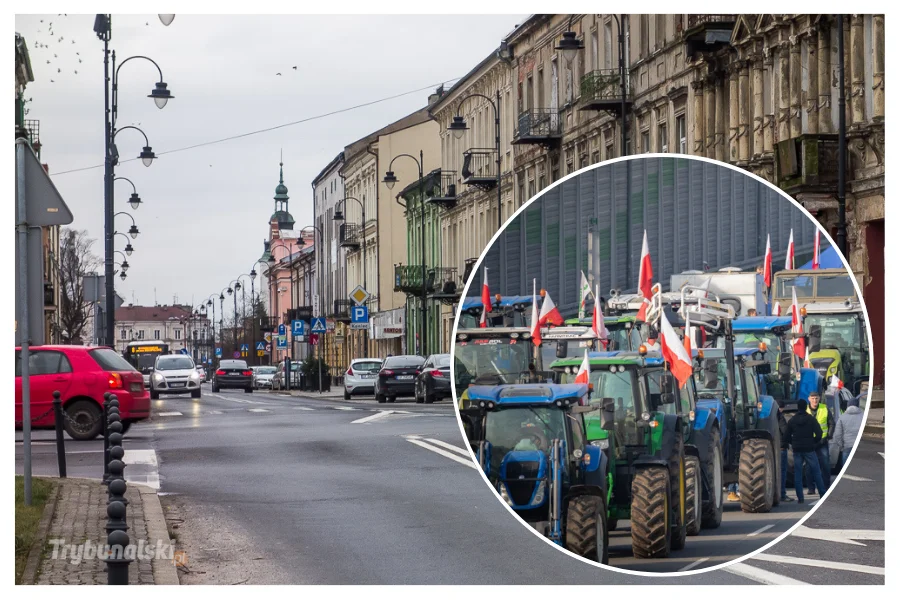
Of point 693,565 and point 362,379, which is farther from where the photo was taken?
point 362,379

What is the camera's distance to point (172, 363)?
133ft

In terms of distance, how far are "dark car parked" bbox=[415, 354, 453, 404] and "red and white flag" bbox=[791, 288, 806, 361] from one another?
2478cm

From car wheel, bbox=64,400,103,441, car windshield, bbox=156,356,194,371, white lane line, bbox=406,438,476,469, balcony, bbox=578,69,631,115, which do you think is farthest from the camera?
car windshield, bbox=156,356,194,371

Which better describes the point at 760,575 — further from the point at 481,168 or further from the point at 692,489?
the point at 481,168

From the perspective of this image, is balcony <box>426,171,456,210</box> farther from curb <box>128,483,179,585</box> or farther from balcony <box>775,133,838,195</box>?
curb <box>128,483,179,585</box>

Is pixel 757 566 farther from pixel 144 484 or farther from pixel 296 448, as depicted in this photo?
pixel 296 448

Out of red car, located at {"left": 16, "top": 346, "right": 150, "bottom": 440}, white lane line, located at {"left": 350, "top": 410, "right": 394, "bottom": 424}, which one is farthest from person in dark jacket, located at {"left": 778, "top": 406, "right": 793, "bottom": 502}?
white lane line, located at {"left": 350, "top": 410, "right": 394, "bottom": 424}

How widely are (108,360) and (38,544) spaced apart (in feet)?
34.9

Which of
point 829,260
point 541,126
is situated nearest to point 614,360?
point 829,260

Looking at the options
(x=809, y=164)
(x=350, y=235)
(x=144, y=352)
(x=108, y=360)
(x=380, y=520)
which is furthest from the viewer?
(x=144, y=352)

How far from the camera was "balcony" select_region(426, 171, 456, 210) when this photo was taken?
1445cm

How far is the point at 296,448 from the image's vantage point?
16.2m

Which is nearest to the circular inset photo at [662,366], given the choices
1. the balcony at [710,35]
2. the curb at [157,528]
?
the curb at [157,528]

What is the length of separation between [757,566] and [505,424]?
52.9 inches
